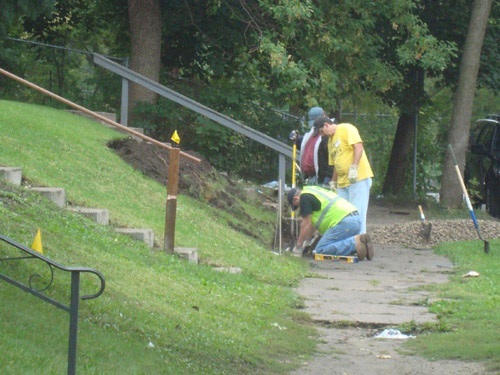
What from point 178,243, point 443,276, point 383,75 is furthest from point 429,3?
point 178,243

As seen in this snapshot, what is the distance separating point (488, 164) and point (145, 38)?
390 inches

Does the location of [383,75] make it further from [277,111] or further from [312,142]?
[312,142]

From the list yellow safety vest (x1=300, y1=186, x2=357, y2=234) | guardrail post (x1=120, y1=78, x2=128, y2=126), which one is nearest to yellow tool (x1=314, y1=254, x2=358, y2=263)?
yellow safety vest (x1=300, y1=186, x2=357, y2=234)

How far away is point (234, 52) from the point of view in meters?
19.4

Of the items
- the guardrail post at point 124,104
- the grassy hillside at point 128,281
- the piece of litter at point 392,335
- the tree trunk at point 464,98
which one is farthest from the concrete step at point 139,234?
the tree trunk at point 464,98

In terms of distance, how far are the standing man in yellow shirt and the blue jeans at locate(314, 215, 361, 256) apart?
1.48 feet

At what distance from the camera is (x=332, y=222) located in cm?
1296

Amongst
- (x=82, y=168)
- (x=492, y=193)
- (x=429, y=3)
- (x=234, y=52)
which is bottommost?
(x=492, y=193)

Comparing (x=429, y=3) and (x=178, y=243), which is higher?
(x=429, y=3)

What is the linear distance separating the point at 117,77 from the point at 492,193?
976 cm

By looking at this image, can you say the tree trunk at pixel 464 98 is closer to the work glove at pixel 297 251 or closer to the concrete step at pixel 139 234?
the work glove at pixel 297 251

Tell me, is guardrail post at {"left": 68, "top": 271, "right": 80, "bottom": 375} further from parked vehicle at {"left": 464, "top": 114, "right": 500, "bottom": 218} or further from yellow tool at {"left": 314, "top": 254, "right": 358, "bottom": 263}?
parked vehicle at {"left": 464, "top": 114, "right": 500, "bottom": 218}

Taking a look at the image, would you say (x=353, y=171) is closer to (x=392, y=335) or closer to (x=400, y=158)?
(x=392, y=335)

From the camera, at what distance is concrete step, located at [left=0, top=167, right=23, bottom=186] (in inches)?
394
